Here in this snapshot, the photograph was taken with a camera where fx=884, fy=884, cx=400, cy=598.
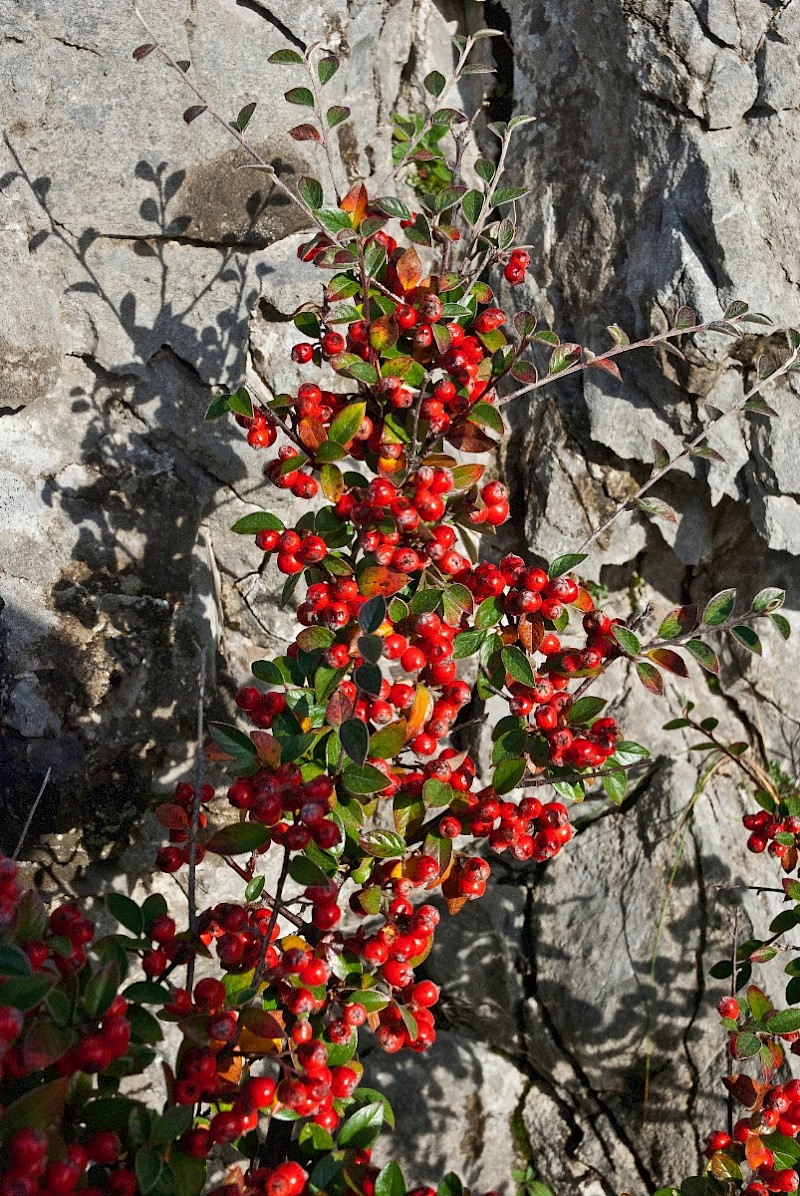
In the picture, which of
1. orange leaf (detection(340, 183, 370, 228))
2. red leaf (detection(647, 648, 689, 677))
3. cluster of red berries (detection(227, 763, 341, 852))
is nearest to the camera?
cluster of red berries (detection(227, 763, 341, 852))

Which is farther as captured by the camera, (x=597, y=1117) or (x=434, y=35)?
(x=434, y=35)

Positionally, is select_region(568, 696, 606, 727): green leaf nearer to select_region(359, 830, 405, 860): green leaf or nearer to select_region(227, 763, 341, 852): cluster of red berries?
select_region(359, 830, 405, 860): green leaf

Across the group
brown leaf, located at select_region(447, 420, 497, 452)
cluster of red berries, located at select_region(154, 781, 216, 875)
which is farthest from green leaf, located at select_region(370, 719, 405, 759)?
brown leaf, located at select_region(447, 420, 497, 452)

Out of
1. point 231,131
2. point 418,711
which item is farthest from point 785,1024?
point 231,131

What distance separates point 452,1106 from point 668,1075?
0.52 meters

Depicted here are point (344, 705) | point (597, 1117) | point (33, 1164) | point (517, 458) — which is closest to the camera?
point (33, 1164)

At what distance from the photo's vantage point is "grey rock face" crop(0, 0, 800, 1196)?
1.85 m

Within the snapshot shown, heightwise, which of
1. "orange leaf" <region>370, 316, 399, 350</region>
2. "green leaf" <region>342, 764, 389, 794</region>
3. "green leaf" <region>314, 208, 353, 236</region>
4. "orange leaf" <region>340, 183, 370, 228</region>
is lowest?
"green leaf" <region>342, 764, 389, 794</region>

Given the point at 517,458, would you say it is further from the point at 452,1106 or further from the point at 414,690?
the point at 452,1106

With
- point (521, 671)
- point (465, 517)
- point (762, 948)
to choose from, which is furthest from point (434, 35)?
point (762, 948)

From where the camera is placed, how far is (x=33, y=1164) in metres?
0.85

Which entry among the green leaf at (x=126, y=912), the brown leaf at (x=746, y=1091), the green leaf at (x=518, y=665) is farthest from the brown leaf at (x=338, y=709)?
the brown leaf at (x=746, y=1091)

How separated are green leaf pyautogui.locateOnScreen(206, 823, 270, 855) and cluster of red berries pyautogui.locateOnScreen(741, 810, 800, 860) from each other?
0.97m

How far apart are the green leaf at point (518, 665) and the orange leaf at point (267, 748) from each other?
0.37 meters
